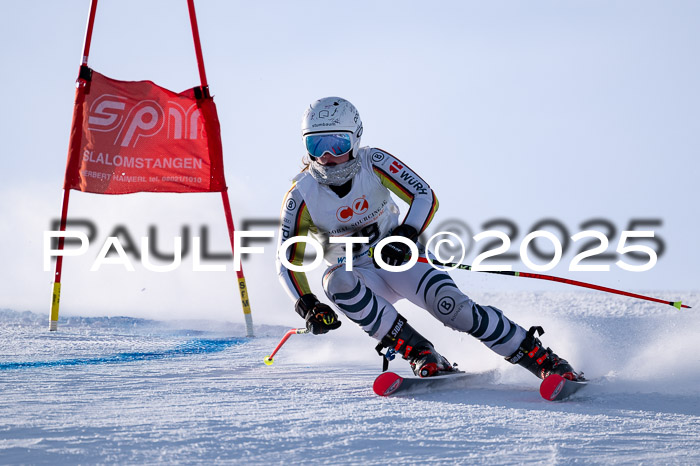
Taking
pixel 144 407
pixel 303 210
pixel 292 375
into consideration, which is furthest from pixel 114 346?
pixel 144 407

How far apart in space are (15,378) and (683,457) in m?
3.40

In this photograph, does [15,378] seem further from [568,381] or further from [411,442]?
[568,381]

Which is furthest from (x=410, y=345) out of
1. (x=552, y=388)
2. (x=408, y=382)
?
(x=552, y=388)

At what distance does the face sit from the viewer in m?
4.17

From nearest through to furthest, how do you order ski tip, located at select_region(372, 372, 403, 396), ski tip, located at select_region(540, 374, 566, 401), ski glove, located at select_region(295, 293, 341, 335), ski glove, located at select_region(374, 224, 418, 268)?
ski tip, located at select_region(540, 374, 566, 401) → ski tip, located at select_region(372, 372, 403, 396) → ski glove, located at select_region(295, 293, 341, 335) → ski glove, located at select_region(374, 224, 418, 268)

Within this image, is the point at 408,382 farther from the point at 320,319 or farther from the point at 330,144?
the point at 330,144

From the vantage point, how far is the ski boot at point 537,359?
3.93m

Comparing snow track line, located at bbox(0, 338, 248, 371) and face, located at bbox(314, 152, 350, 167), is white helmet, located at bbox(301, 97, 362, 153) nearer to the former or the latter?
face, located at bbox(314, 152, 350, 167)

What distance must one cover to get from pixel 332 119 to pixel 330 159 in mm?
218

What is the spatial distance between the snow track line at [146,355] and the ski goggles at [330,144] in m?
2.15

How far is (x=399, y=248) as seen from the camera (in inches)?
160

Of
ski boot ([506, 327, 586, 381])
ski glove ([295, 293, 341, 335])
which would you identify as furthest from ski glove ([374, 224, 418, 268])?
ski boot ([506, 327, 586, 381])

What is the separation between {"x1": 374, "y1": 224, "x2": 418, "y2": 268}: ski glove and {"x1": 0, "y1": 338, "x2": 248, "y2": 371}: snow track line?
2.20 metres

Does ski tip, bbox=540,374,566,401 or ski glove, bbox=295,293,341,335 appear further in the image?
ski glove, bbox=295,293,341,335
